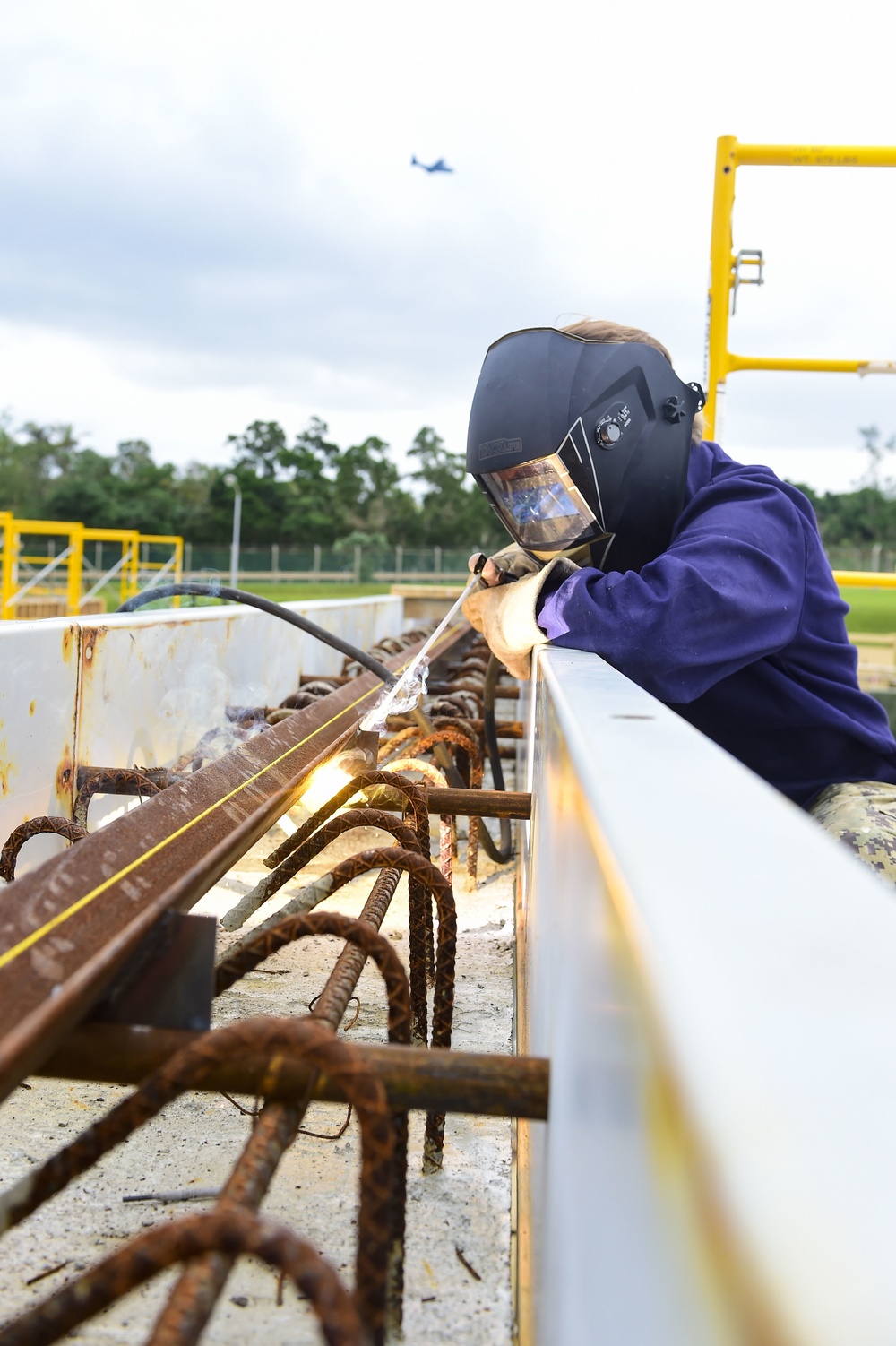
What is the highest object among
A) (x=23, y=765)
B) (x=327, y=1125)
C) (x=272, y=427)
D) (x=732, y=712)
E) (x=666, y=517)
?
(x=272, y=427)

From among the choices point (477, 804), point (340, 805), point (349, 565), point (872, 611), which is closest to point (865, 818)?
point (477, 804)

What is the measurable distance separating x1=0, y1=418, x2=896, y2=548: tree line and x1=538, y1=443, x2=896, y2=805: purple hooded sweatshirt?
58.3 meters

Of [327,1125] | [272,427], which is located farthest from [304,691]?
[272,427]

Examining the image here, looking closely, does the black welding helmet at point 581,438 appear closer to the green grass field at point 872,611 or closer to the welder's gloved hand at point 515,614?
the welder's gloved hand at point 515,614

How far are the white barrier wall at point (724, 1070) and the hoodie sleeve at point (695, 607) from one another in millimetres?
1338

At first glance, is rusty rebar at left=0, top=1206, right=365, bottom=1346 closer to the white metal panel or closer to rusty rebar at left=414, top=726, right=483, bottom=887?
the white metal panel

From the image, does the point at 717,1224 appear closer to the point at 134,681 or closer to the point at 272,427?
the point at 134,681

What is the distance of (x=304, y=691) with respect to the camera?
3.92 metres

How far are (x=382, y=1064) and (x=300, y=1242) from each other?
0.33 meters

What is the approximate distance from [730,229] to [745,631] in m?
3.37

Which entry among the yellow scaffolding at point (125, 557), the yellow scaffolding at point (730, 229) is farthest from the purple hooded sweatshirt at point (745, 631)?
the yellow scaffolding at point (125, 557)

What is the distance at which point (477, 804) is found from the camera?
7.87 feet

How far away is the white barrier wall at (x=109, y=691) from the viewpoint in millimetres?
2637

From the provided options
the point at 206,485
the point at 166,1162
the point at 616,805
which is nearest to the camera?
the point at 616,805
